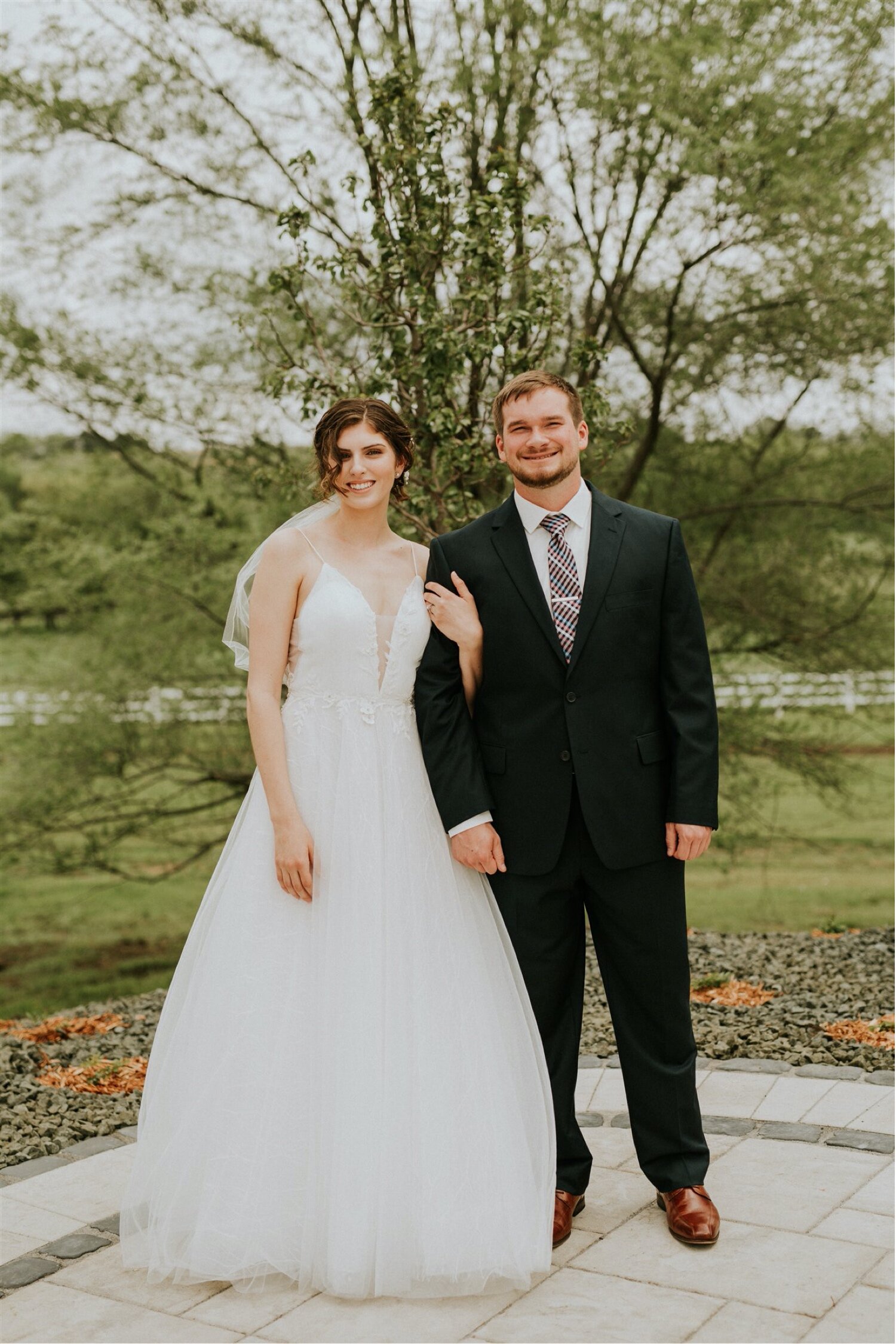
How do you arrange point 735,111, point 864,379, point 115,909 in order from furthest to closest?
point 115,909 → point 864,379 → point 735,111

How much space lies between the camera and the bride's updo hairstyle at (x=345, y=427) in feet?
10.2

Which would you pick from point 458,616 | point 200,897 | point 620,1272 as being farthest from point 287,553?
point 200,897

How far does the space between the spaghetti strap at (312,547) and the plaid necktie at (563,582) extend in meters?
0.56

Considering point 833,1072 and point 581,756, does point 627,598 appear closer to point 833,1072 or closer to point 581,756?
point 581,756

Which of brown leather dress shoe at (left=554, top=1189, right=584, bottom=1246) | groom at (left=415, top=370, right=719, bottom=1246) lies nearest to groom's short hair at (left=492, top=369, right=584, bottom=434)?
groom at (left=415, top=370, right=719, bottom=1246)

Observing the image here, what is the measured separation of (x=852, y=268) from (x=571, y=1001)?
5914 millimetres

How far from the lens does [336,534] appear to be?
3.15m

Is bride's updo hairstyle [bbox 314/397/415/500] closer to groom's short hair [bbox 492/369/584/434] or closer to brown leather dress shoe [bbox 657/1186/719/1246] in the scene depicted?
groom's short hair [bbox 492/369/584/434]

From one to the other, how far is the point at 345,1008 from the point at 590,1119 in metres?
1.29

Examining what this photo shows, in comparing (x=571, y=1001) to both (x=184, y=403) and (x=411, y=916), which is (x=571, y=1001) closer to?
(x=411, y=916)

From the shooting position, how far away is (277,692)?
3.03 m

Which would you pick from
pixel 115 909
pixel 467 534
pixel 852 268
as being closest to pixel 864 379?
pixel 852 268

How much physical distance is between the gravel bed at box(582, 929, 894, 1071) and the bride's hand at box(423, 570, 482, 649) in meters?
2.16

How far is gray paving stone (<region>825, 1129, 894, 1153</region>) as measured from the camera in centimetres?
341
